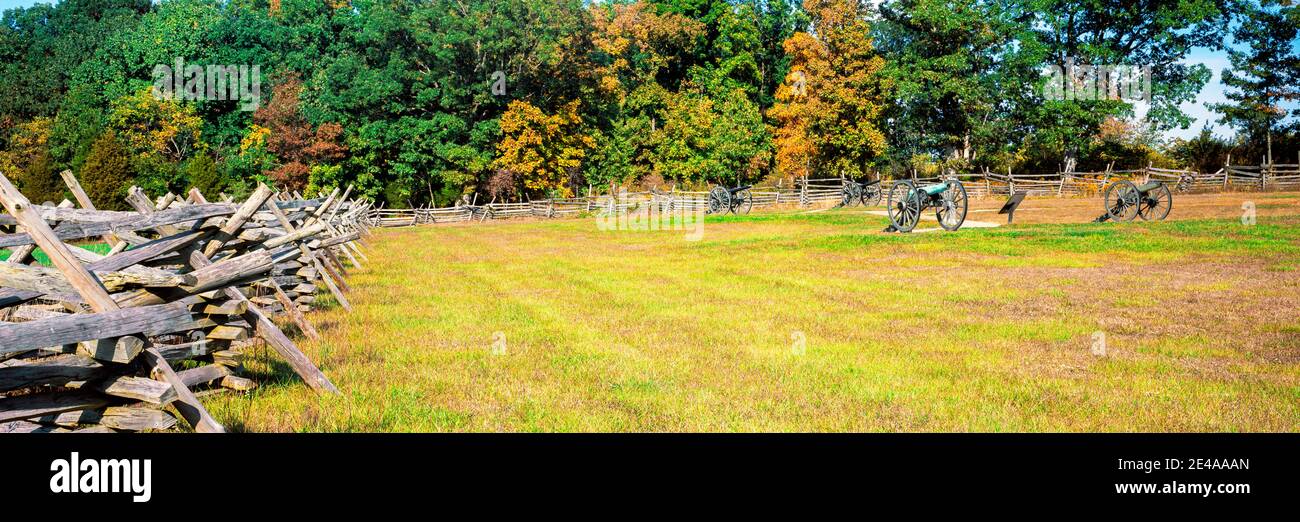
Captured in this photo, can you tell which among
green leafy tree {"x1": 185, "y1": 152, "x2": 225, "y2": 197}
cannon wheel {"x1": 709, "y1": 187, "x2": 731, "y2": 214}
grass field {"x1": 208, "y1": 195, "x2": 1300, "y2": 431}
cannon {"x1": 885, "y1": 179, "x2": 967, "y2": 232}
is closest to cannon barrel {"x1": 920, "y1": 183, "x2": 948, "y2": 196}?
cannon {"x1": 885, "y1": 179, "x2": 967, "y2": 232}

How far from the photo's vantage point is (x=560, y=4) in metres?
50.0

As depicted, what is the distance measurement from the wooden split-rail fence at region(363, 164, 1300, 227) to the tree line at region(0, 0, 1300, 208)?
179cm

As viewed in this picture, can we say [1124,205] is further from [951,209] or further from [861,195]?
[861,195]

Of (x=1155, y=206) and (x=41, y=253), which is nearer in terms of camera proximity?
(x=41, y=253)

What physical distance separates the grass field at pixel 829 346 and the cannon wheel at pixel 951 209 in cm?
487

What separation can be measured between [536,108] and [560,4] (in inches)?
247

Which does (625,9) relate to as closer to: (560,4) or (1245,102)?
(560,4)

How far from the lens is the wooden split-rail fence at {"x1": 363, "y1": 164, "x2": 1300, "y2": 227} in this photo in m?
41.1

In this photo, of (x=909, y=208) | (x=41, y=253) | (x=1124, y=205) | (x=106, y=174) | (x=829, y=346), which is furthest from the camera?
(x=106, y=174)

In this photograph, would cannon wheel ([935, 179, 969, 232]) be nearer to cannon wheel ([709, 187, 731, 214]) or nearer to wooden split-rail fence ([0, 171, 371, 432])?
cannon wheel ([709, 187, 731, 214])

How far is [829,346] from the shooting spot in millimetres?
8461

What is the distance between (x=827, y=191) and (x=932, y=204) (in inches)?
1115

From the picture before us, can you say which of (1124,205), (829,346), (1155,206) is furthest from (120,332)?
(1155,206)

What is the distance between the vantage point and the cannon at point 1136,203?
23.5 meters
